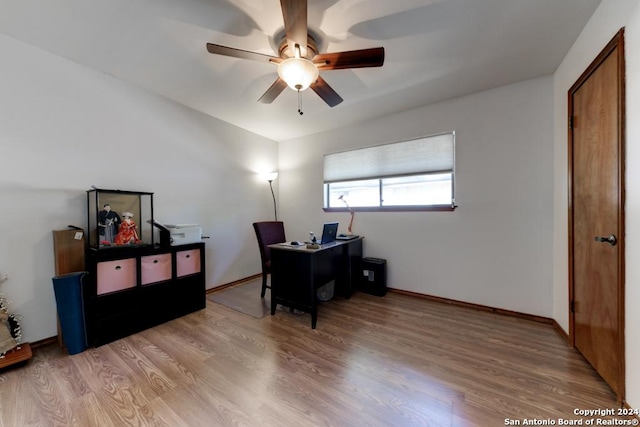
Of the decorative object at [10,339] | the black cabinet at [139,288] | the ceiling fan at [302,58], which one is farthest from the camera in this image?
the black cabinet at [139,288]

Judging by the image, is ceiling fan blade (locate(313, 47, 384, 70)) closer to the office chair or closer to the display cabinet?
the office chair

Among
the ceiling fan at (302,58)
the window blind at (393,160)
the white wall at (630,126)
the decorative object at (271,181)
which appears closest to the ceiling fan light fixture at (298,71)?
the ceiling fan at (302,58)

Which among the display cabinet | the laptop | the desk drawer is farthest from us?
the laptop

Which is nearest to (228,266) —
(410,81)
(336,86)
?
(336,86)

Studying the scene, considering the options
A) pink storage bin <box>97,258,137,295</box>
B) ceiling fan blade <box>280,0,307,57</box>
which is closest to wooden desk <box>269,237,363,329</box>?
pink storage bin <box>97,258,137,295</box>

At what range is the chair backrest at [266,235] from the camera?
10.3 ft

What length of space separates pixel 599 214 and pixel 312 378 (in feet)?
7.28

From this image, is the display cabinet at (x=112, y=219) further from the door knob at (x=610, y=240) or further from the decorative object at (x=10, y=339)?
the door knob at (x=610, y=240)

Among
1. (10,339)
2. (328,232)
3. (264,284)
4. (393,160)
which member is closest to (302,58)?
(328,232)

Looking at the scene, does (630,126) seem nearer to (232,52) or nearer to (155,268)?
(232,52)

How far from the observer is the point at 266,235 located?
10.8ft

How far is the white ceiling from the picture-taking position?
158 centimetres

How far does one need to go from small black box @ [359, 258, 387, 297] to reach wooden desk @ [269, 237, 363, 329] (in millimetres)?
420

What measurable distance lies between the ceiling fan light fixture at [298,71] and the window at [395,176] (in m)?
1.91
